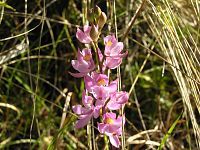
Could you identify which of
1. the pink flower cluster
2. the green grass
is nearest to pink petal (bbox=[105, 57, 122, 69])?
the pink flower cluster

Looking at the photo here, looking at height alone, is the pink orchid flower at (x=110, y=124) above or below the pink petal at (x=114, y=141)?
above

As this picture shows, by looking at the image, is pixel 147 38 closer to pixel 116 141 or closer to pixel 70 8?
pixel 70 8

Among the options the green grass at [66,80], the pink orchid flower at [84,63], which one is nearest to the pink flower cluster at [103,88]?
the pink orchid flower at [84,63]

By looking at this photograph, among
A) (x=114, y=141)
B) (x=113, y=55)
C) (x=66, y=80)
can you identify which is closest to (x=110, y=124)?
(x=114, y=141)

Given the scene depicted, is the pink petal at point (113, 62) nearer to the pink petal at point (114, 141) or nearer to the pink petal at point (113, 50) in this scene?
the pink petal at point (113, 50)

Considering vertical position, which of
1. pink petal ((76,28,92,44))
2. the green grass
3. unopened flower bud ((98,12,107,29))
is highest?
unopened flower bud ((98,12,107,29))

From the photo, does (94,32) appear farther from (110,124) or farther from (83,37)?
(110,124)

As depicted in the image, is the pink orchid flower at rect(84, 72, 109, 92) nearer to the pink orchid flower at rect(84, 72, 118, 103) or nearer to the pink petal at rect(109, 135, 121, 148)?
the pink orchid flower at rect(84, 72, 118, 103)

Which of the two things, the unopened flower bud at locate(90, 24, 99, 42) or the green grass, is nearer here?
the unopened flower bud at locate(90, 24, 99, 42)
